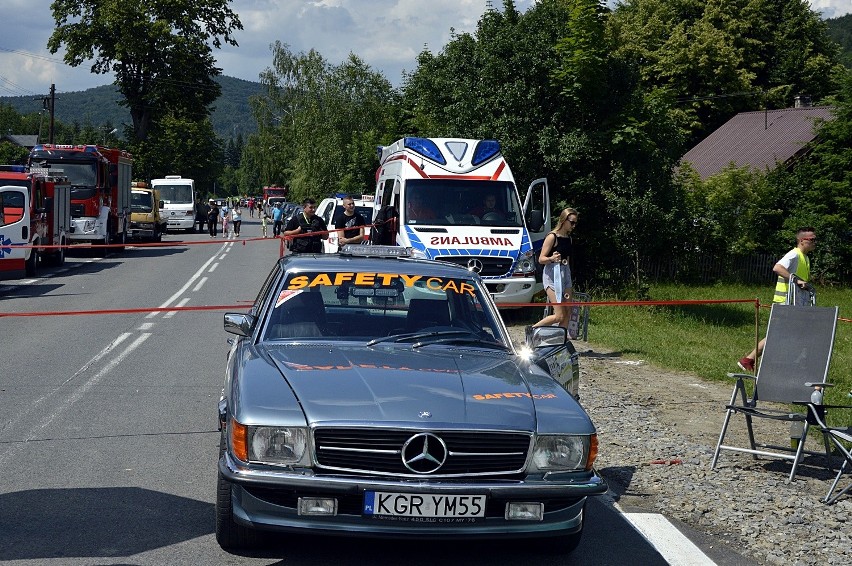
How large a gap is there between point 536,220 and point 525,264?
2.85 feet

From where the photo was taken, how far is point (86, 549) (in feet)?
17.9

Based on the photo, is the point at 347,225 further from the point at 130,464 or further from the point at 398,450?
the point at 398,450

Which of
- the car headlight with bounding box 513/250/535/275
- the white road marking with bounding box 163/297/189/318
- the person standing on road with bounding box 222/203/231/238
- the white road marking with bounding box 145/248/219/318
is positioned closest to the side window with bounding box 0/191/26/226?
the white road marking with bounding box 145/248/219/318

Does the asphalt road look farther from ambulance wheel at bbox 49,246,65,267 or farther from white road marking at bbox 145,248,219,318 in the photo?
ambulance wheel at bbox 49,246,65,267

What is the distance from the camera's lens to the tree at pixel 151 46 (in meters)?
58.9

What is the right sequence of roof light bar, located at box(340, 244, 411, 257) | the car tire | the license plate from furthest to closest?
roof light bar, located at box(340, 244, 411, 257), the car tire, the license plate

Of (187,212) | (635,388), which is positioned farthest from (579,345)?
(187,212)

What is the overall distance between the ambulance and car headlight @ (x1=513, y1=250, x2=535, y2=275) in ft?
0.05

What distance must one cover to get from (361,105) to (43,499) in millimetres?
58863

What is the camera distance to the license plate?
4879 millimetres

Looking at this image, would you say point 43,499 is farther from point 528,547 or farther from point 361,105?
point 361,105

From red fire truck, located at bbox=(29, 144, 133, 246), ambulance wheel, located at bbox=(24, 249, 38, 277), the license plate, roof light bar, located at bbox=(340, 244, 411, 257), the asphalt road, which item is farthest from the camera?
red fire truck, located at bbox=(29, 144, 133, 246)

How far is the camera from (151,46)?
6006 centimetres

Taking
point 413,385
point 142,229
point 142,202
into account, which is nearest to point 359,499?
point 413,385
